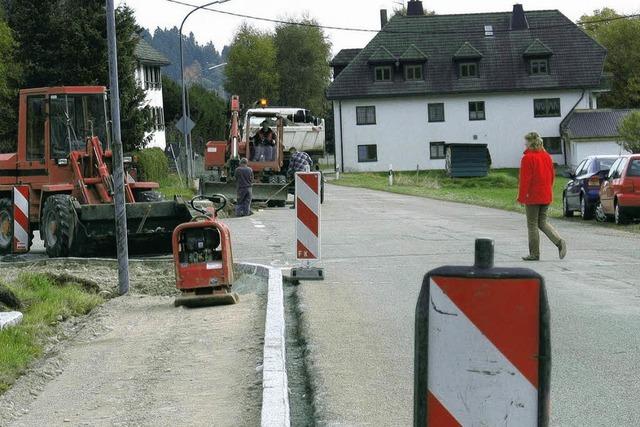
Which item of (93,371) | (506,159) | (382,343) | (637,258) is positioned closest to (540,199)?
(637,258)

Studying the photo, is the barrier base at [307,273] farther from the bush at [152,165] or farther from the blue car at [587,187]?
the bush at [152,165]

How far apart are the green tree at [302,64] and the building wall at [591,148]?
1835 inches

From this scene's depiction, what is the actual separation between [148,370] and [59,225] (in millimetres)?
10390

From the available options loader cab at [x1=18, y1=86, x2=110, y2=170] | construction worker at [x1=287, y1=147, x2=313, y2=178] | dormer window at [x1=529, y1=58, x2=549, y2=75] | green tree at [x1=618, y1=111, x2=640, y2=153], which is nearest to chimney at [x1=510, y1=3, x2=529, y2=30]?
dormer window at [x1=529, y1=58, x2=549, y2=75]

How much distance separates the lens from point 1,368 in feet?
29.5

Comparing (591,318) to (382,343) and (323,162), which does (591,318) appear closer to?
(382,343)

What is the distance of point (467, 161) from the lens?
6819cm

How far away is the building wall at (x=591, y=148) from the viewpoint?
7488cm

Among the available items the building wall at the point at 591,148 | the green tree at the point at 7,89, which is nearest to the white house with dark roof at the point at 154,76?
the building wall at the point at 591,148

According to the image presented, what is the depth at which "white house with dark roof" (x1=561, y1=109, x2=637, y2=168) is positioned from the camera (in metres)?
74.7

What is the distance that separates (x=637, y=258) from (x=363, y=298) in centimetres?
605

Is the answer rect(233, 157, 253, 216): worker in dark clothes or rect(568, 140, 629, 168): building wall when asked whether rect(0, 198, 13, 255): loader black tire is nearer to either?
rect(233, 157, 253, 216): worker in dark clothes

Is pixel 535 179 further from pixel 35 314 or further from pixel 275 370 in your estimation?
pixel 275 370

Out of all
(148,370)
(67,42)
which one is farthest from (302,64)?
(148,370)
